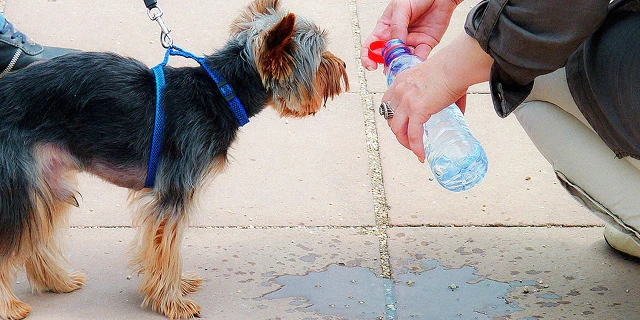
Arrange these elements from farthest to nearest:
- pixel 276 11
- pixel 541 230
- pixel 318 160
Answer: pixel 318 160, pixel 541 230, pixel 276 11

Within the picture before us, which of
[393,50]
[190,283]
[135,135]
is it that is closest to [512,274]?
[393,50]

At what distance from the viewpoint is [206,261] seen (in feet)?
11.8

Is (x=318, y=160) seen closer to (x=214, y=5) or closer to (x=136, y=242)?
(x=136, y=242)

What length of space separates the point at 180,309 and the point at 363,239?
3.08ft

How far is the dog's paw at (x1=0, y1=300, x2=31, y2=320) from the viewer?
3146 mm

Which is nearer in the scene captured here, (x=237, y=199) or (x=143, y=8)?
(x=237, y=199)

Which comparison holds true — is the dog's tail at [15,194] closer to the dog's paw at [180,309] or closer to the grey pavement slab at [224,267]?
the grey pavement slab at [224,267]

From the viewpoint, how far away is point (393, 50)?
320 centimetres

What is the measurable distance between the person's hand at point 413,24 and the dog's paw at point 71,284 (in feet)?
4.99

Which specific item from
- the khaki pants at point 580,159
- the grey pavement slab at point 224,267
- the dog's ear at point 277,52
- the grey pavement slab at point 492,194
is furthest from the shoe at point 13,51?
the khaki pants at point 580,159

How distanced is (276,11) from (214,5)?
2339 mm

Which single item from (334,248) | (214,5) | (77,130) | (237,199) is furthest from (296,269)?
(214,5)

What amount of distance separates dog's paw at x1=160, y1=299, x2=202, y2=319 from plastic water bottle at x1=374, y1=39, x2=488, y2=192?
1143 millimetres

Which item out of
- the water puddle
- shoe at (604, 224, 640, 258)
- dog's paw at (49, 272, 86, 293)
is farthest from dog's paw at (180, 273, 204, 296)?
shoe at (604, 224, 640, 258)
